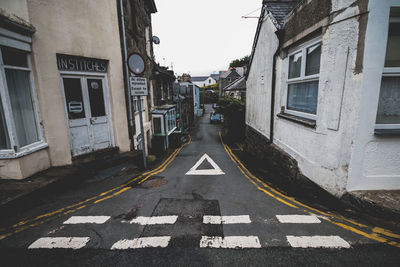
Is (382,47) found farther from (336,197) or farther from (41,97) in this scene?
(41,97)

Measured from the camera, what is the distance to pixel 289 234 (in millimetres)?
A: 2834

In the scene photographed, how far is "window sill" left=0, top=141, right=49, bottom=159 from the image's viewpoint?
13.9 feet

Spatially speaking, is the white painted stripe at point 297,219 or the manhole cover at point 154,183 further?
the manhole cover at point 154,183

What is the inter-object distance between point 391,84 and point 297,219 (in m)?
2.98

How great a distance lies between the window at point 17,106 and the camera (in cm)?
419

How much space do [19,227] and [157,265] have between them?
2804 mm

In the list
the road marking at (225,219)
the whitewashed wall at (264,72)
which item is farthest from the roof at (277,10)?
the road marking at (225,219)

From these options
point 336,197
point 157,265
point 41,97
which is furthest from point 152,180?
point 336,197

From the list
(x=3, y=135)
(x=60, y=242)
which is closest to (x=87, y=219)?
(x=60, y=242)

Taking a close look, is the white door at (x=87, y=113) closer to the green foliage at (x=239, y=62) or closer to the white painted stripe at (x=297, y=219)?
the white painted stripe at (x=297, y=219)

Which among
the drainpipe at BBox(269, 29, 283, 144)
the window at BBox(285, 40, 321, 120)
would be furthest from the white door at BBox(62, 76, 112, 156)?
the window at BBox(285, 40, 321, 120)

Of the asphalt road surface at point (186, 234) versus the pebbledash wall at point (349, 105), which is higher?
the pebbledash wall at point (349, 105)

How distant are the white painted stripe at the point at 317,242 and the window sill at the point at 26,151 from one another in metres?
6.09

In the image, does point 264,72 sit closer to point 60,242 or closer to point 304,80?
point 304,80
